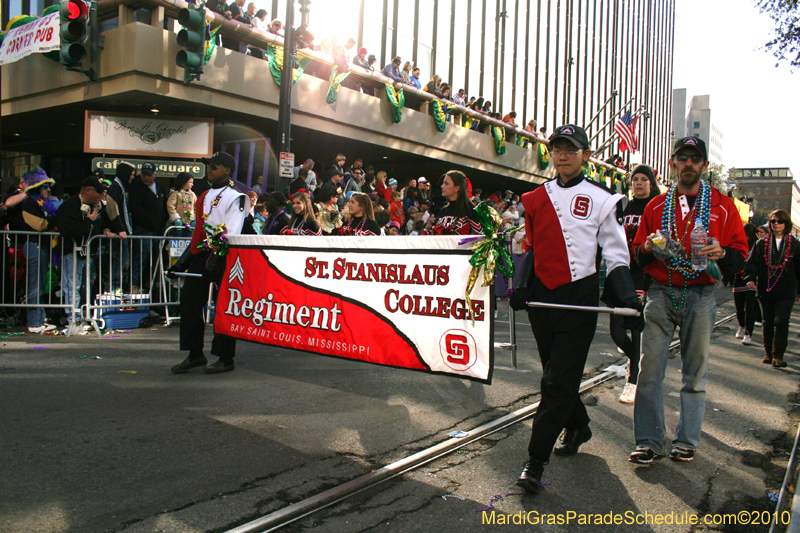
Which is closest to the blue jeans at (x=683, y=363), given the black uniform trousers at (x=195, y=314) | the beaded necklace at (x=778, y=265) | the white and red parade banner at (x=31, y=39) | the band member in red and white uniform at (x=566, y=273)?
the band member in red and white uniform at (x=566, y=273)

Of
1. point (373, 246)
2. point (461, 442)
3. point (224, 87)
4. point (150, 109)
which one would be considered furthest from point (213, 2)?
point (461, 442)

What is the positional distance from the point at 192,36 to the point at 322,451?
792 cm

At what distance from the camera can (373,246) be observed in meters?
4.73

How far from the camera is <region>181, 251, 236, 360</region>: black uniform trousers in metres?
6.00

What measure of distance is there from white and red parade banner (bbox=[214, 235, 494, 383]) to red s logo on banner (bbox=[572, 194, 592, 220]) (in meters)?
0.74

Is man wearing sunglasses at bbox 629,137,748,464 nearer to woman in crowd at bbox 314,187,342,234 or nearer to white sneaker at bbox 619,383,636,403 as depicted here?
white sneaker at bbox 619,383,636,403

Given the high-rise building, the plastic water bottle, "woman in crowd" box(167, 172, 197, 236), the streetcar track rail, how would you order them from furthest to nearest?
the high-rise building < "woman in crowd" box(167, 172, 197, 236) < the plastic water bottle < the streetcar track rail

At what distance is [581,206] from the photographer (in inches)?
144

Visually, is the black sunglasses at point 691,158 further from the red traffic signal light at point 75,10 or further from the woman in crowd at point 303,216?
the red traffic signal light at point 75,10

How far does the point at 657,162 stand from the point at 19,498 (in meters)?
66.5

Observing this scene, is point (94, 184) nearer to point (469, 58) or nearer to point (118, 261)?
point (118, 261)

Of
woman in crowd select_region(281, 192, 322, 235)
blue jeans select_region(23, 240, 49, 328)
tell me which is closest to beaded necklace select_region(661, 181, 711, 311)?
woman in crowd select_region(281, 192, 322, 235)

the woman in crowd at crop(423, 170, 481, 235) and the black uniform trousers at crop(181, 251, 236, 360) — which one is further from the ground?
the woman in crowd at crop(423, 170, 481, 235)

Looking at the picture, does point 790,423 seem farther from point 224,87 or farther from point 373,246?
point 224,87
